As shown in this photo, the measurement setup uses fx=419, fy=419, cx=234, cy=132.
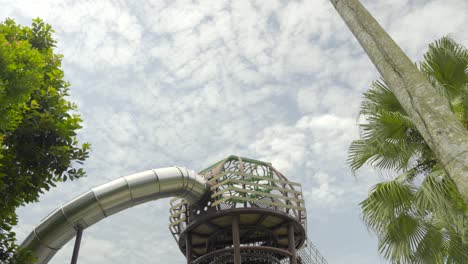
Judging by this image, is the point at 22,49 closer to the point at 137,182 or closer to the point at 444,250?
the point at 444,250

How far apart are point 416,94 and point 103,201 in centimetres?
1472

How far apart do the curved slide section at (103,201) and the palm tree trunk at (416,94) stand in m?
13.9

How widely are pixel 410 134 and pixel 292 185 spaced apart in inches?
457

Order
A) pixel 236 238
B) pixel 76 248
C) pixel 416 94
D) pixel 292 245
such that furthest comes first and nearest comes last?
1. pixel 292 245
2. pixel 236 238
3. pixel 76 248
4. pixel 416 94

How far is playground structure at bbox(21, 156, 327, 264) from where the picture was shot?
1600cm

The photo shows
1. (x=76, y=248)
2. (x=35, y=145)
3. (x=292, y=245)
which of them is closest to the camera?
(x=35, y=145)

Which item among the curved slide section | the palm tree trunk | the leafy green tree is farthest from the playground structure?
the palm tree trunk

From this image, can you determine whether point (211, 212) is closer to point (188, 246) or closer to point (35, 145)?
point (188, 246)

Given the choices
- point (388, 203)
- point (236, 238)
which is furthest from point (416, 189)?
point (236, 238)

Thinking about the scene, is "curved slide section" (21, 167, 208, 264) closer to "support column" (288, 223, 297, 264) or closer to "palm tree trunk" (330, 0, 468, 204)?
"support column" (288, 223, 297, 264)

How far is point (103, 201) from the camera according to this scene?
1636 cm

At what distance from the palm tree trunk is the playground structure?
538 inches

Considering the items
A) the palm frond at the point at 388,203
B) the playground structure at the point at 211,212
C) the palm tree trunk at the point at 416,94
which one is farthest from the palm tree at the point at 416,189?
the playground structure at the point at 211,212

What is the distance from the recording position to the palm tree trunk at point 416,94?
3.17 metres
